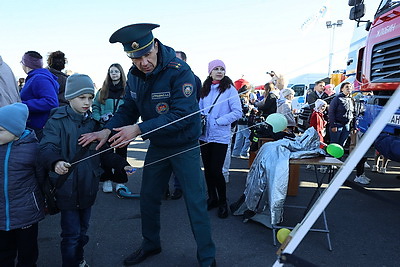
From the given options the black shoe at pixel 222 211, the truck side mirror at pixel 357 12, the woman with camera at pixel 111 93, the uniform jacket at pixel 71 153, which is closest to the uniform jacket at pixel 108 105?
the woman with camera at pixel 111 93

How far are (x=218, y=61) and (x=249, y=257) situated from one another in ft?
7.33

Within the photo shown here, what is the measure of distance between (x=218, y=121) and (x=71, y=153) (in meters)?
1.80

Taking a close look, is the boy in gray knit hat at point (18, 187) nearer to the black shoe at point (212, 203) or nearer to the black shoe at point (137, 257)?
the black shoe at point (137, 257)

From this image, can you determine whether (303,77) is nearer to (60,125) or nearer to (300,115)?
(300,115)

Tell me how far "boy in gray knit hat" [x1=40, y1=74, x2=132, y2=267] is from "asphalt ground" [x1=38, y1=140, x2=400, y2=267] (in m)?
0.60

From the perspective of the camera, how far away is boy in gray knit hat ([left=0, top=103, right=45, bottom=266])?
1970 millimetres

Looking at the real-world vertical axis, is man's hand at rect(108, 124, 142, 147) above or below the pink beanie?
below

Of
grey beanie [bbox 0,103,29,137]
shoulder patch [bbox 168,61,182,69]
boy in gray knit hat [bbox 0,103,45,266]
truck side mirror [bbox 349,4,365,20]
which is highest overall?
truck side mirror [bbox 349,4,365,20]

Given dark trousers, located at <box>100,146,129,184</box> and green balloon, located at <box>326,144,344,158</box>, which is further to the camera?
green balloon, located at <box>326,144,344,158</box>

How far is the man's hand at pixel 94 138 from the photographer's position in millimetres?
2020

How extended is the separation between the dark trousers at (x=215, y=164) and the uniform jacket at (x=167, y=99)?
1.13m

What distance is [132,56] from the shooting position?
2.04m

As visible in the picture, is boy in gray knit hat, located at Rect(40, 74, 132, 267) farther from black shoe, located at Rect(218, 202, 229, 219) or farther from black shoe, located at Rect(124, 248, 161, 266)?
black shoe, located at Rect(218, 202, 229, 219)

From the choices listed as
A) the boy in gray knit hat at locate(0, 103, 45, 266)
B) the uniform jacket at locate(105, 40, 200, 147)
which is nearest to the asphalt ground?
the boy in gray knit hat at locate(0, 103, 45, 266)
